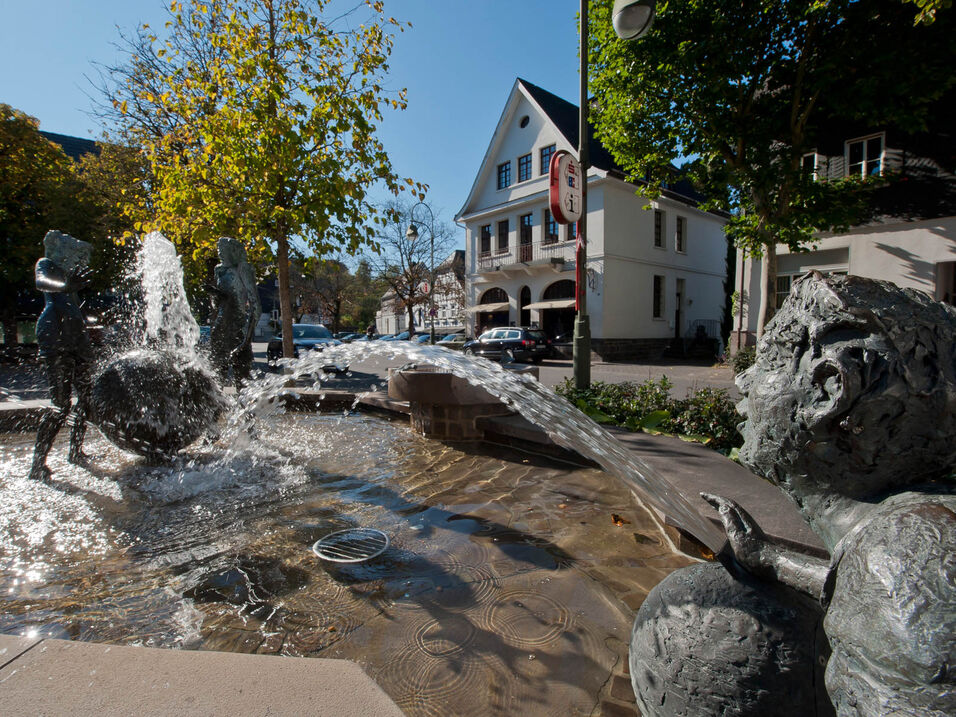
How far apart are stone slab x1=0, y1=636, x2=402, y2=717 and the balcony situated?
23236mm

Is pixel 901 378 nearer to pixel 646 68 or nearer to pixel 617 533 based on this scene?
pixel 617 533

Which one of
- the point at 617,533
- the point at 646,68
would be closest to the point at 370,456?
the point at 617,533

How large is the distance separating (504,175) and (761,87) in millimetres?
16471

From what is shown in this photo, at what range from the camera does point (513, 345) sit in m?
20.2

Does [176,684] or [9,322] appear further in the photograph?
[9,322]

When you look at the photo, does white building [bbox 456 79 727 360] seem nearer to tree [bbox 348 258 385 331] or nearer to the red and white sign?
the red and white sign

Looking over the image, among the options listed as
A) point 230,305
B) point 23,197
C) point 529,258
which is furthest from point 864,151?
point 23,197

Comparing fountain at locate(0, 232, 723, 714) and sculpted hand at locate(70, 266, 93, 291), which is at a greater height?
sculpted hand at locate(70, 266, 93, 291)

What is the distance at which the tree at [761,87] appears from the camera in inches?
393

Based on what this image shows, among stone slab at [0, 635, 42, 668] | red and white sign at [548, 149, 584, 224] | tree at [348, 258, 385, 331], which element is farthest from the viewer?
tree at [348, 258, 385, 331]

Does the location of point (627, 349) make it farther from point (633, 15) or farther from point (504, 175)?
point (633, 15)

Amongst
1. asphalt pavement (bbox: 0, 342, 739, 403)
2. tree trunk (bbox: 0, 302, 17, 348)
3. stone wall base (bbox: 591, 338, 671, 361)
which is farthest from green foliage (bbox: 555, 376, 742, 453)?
tree trunk (bbox: 0, 302, 17, 348)

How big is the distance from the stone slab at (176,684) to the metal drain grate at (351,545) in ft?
4.35

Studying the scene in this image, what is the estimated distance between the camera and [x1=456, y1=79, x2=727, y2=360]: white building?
22.5 metres
